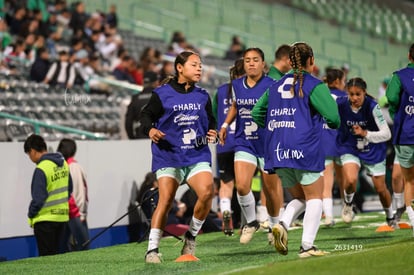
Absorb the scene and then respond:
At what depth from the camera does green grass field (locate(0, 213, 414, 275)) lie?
31.2 feet

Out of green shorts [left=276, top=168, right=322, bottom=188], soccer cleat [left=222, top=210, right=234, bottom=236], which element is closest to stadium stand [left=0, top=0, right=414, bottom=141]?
soccer cleat [left=222, top=210, right=234, bottom=236]

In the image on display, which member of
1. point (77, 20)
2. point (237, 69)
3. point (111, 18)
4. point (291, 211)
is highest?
point (111, 18)

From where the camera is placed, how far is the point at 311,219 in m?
10.4

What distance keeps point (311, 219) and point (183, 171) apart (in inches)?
62.9

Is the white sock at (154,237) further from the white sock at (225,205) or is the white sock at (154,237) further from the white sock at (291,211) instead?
the white sock at (225,205)

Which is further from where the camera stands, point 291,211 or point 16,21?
point 16,21

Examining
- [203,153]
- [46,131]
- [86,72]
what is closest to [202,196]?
[203,153]

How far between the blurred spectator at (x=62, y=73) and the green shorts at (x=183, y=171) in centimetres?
1077

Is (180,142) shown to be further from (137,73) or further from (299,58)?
(137,73)

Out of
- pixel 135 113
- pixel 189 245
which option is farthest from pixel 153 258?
pixel 135 113

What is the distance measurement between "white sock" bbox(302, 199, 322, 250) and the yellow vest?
4.61 metres

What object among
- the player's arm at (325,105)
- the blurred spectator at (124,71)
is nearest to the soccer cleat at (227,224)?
the player's arm at (325,105)

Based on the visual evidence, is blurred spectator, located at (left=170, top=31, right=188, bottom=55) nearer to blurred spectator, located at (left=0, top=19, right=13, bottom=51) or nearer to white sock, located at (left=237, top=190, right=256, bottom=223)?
blurred spectator, located at (left=0, top=19, right=13, bottom=51)

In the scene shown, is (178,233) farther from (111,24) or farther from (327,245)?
(111,24)
